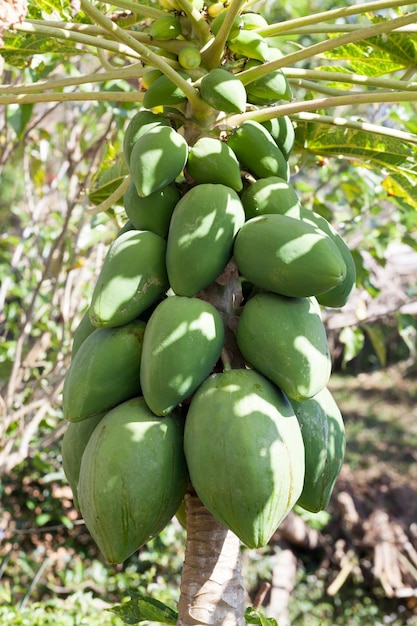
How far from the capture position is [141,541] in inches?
40.7

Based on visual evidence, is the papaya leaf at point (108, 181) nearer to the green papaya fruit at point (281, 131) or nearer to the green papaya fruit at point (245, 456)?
the green papaya fruit at point (281, 131)

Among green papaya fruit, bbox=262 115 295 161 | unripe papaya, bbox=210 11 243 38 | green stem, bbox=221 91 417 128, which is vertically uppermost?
unripe papaya, bbox=210 11 243 38

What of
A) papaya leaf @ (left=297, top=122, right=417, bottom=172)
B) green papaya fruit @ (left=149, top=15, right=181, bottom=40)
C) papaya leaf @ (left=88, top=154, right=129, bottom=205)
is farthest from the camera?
papaya leaf @ (left=88, top=154, right=129, bottom=205)

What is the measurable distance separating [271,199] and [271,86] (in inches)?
9.8

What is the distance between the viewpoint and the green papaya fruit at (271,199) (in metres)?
1.15

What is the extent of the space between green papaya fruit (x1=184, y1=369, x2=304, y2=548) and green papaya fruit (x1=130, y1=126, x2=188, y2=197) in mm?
333

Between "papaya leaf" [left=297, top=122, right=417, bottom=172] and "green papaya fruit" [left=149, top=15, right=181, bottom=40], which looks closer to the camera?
"green papaya fruit" [left=149, top=15, right=181, bottom=40]

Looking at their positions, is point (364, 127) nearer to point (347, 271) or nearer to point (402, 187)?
point (347, 271)

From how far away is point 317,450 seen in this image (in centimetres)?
110

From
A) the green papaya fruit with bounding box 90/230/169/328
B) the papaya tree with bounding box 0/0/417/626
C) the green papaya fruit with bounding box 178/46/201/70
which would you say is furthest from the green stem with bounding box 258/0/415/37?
the green papaya fruit with bounding box 90/230/169/328

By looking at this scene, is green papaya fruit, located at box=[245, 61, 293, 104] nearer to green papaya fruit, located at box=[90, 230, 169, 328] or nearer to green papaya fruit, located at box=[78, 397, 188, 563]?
green papaya fruit, located at box=[90, 230, 169, 328]

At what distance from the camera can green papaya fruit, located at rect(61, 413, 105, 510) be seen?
1147 mm

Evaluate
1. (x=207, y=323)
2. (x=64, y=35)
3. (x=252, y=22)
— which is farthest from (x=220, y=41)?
(x=207, y=323)

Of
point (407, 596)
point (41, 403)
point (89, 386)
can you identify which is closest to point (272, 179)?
point (89, 386)
